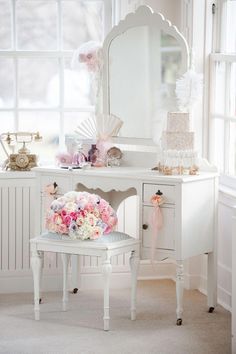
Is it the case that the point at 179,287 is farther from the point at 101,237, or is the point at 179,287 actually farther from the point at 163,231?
the point at 101,237

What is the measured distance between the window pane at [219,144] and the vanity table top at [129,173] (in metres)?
0.40

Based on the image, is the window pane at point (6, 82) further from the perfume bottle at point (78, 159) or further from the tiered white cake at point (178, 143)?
the tiered white cake at point (178, 143)

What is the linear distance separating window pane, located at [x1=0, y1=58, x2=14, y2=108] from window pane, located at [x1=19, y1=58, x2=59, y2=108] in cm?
6

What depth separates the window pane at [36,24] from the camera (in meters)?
5.84

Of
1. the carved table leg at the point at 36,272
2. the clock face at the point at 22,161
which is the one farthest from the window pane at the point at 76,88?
the carved table leg at the point at 36,272

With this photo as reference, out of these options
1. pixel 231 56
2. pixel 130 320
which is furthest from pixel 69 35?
pixel 130 320

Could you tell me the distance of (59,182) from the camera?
17.3 feet

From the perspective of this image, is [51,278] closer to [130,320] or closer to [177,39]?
[130,320]

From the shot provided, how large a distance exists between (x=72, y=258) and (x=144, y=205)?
85cm

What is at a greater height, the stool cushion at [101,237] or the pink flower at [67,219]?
the pink flower at [67,219]

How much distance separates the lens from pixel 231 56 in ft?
17.3

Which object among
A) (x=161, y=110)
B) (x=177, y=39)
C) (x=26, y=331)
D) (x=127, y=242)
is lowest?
(x=26, y=331)

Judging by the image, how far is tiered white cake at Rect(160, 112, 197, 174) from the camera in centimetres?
505

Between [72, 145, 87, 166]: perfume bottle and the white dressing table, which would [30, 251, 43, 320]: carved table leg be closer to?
the white dressing table
